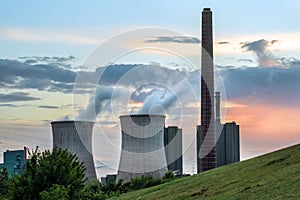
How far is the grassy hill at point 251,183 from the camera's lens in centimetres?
1792

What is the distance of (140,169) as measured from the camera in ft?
189

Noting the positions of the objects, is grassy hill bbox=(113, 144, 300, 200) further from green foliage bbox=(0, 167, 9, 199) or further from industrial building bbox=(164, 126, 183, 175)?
industrial building bbox=(164, 126, 183, 175)

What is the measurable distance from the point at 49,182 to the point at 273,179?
1737cm

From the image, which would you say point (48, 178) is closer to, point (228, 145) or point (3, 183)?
point (3, 183)

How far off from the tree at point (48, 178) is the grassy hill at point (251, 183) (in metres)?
6.49

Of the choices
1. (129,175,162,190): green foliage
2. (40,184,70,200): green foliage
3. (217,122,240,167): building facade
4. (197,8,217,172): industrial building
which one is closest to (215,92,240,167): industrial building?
(217,122,240,167): building facade

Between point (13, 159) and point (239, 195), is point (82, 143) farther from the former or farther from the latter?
point (13, 159)

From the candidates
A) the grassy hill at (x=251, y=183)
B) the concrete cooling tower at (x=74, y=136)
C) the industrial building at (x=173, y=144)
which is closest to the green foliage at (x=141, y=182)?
the concrete cooling tower at (x=74, y=136)

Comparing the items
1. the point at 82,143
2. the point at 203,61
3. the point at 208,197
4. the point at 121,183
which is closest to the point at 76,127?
the point at 82,143

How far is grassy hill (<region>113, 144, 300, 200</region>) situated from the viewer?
706 inches

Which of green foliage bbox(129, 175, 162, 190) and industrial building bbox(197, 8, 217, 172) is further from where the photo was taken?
industrial building bbox(197, 8, 217, 172)

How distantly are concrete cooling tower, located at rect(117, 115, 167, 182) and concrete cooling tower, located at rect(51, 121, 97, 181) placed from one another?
135 inches

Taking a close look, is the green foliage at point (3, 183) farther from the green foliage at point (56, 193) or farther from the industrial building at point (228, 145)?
the industrial building at point (228, 145)

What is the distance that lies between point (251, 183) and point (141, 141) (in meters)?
33.4
